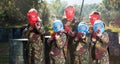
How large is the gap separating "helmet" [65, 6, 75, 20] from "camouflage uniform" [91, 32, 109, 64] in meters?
0.70

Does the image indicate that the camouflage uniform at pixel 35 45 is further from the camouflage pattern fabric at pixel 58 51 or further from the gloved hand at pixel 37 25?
the camouflage pattern fabric at pixel 58 51

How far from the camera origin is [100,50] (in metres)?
6.11

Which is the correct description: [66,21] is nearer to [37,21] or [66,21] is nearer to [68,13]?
[68,13]

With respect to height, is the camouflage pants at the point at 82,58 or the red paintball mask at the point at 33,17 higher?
the red paintball mask at the point at 33,17

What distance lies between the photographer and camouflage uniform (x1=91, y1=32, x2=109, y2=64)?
6.09 meters

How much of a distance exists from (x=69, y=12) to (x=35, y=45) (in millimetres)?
950

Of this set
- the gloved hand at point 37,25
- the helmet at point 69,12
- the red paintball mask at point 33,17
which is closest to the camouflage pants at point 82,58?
the helmet at point 69,12

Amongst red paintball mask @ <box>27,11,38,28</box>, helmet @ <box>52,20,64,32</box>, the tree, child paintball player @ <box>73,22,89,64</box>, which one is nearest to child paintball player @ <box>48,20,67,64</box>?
helmet @ <box>52,20,64,32</box>

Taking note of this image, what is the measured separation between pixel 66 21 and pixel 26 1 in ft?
56.6

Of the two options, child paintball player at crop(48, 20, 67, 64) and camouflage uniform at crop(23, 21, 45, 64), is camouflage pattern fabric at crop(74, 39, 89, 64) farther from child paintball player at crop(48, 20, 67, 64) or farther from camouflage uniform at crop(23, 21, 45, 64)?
camouflage uniform at crop(23, 21, 45, 64)

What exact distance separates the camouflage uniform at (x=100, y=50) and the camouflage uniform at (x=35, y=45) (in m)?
1.03

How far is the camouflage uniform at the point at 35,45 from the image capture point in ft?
19.8

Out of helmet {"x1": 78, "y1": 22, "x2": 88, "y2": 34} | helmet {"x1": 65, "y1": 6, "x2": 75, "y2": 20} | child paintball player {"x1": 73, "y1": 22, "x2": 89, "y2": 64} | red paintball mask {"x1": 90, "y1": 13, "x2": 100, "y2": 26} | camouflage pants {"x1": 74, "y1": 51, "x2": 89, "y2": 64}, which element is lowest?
camouflage pants {"x1": 74, "y1": 51, "x2": 89, "y2": 64}

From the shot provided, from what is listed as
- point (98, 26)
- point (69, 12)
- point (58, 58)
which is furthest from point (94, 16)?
point (58, 58)
